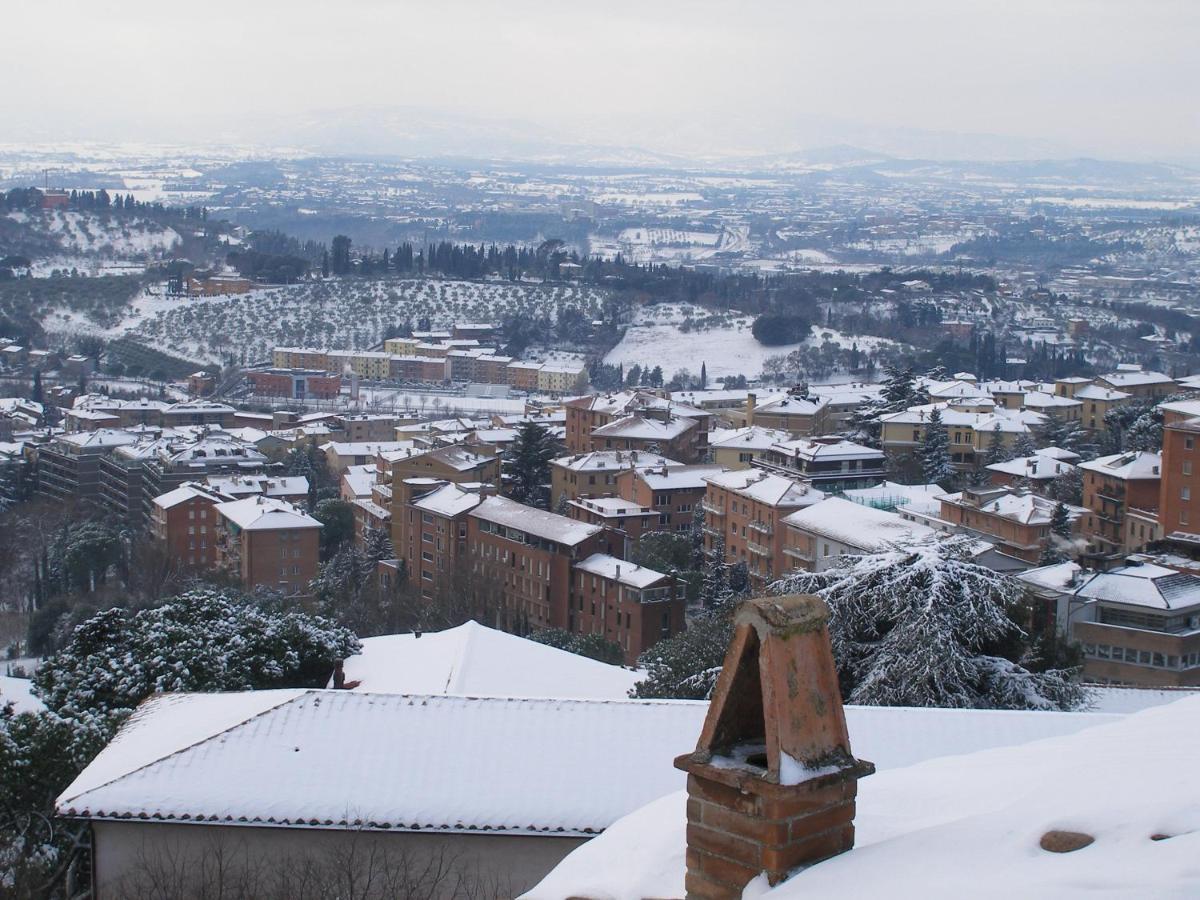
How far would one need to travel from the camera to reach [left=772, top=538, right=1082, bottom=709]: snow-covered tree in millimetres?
11086

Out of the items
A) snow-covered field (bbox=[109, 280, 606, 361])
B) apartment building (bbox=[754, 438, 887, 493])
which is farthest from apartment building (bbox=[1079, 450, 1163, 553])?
snow-covered field (bbox=[109, 280, 606, 361])

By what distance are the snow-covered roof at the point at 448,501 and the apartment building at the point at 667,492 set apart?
2.95 metres

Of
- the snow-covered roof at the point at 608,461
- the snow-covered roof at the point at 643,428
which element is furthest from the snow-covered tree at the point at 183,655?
the snow-covered roof at the point at 643,428

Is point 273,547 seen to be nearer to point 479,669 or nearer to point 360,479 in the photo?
point 360,479

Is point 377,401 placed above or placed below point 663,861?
below

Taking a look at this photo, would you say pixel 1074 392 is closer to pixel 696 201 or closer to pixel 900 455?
pixel 900 455

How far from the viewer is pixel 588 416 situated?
130 feet

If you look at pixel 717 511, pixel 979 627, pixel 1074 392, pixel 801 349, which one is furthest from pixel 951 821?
pixel 801 349

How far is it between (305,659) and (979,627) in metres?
4.94

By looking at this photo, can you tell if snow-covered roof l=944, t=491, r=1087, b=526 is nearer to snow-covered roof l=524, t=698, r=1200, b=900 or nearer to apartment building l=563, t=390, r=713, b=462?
apartment building l=563, t=390, r=713, b=462

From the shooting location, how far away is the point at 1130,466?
1053 inches

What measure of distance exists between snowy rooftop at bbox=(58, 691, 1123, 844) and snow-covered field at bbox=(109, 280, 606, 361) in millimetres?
61175

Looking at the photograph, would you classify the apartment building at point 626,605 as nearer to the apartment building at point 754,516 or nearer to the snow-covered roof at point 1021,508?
the apartment building at point 754,516

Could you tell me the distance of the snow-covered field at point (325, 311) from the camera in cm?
7000
